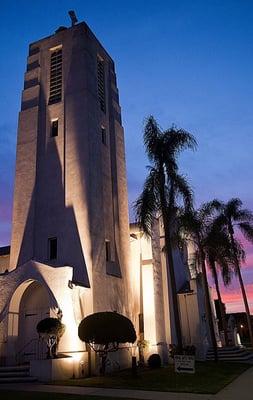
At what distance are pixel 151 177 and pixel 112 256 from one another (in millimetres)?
8366

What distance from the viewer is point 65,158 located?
28.1 metres

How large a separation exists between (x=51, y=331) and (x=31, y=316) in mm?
4646

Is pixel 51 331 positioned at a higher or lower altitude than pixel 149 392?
higher

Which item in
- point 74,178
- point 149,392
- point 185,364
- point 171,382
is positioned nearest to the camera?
point 149,392

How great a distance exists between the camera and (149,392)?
14.7 meters

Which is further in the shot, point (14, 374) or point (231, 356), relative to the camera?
point (231, 356)

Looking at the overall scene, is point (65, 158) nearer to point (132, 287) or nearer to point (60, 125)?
point (60, 125)

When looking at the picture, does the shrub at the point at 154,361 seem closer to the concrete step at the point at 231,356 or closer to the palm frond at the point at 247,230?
the concrete step at the point at 231,356

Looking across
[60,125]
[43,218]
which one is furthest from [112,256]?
[60,125]

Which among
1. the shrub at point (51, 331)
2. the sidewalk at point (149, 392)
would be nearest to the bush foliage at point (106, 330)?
the shrub at point (51, 331)

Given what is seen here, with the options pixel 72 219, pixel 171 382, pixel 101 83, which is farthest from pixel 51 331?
pixel 101 83

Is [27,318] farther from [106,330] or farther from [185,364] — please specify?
[185,364]

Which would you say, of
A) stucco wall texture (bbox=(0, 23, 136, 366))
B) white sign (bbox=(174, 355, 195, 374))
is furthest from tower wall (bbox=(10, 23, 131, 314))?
white sign (bbox=(174, 355, 195, 374))

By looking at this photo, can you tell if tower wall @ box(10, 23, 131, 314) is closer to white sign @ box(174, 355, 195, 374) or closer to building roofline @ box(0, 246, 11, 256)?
building roofline @ box(0, 246, 11, 256)
